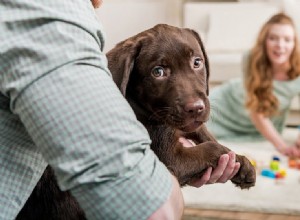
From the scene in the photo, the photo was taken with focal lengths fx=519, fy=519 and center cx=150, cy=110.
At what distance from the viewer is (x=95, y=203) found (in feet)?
2.15

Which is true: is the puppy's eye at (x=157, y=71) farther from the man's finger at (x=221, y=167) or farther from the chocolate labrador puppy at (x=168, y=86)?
the man's finger at (x=221, y=167)

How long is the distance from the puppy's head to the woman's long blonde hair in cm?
244

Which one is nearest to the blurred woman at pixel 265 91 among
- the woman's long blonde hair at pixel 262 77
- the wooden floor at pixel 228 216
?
the woman's long blonde hair at pixel 262 77

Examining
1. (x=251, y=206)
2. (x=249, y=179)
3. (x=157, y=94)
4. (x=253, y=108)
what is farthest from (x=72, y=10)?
(x=253, y=108)

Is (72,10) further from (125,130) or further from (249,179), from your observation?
(249,179)

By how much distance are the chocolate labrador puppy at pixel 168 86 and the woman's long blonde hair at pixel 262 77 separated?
95.3 inches

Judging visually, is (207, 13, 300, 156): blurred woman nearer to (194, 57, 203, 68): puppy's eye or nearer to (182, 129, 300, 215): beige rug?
(182, 129, 300, 215): beige rug

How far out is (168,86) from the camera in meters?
1.07

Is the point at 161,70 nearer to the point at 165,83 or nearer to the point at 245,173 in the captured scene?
the point at 165,83

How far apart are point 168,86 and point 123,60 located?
11 centimetres

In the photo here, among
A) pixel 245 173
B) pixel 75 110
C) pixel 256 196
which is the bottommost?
pixel 256 196

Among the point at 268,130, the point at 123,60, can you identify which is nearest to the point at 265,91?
the point at 268,130

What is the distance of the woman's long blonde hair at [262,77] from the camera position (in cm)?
350

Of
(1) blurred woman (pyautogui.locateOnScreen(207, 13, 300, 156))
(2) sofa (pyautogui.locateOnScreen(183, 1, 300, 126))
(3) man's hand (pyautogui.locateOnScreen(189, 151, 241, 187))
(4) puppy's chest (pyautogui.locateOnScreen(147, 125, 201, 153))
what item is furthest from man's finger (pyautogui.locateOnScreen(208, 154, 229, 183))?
(2) sofa (pyautogui.locateOnScreen(183, 1, 300, 126))
